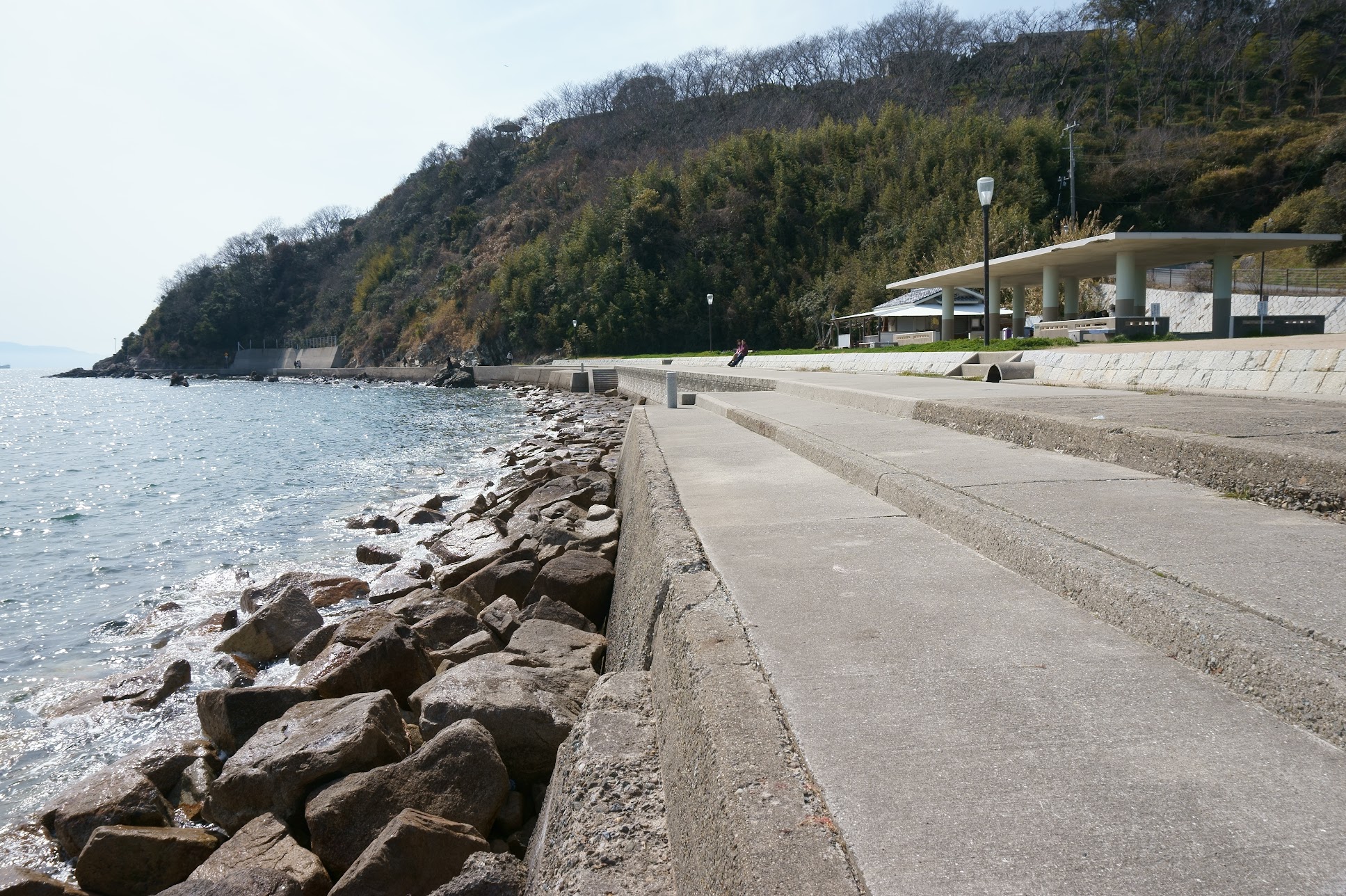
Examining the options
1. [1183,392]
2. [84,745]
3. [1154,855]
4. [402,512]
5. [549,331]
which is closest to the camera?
[1154,855]

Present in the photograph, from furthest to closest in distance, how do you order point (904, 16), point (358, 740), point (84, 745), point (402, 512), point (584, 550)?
1. point (904, 16)
2. point (402, 512)
3. point (584, 550)
4. point (84, 745)
5. point (358, 740)

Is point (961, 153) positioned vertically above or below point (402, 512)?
above

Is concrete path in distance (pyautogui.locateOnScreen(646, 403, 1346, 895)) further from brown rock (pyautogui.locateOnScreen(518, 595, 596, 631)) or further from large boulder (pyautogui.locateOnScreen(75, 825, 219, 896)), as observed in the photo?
large boulder (pyautogui.locateOnScreen(75, 825, 219, 896))

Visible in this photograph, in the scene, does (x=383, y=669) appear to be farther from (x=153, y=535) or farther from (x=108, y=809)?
(x=153, y=535)

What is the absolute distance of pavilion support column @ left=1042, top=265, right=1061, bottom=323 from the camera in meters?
25.7

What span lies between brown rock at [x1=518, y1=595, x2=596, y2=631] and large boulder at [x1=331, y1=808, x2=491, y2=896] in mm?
2187

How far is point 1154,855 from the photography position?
1545 millimetres

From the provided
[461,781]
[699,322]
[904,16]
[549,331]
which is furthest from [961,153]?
[461,781]

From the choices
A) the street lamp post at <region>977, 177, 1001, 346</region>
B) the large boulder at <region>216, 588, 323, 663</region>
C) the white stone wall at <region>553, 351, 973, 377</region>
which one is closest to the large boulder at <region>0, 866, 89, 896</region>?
the large boulder at <region>216, 588, 323, 663</region>

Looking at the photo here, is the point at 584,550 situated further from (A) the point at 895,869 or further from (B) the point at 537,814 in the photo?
(A) the point at 895,869

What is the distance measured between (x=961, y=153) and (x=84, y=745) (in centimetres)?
5705

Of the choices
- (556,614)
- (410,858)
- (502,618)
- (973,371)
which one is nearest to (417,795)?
(410,858)

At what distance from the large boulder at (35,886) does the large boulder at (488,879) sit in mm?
1900

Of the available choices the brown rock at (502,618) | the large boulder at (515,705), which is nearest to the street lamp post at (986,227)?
the brown rock at (502,618)
